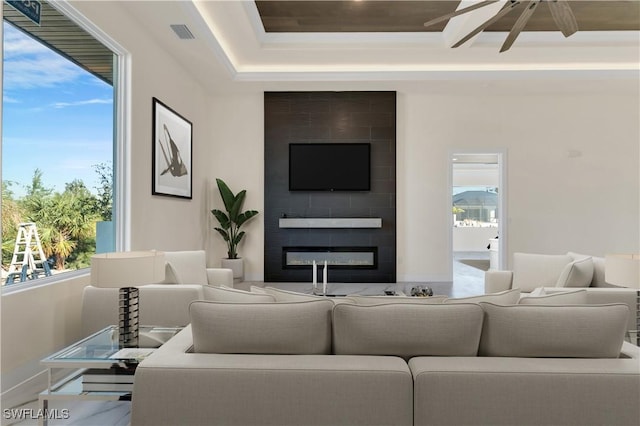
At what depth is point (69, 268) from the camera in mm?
3152

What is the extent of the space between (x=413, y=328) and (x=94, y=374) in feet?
4.70

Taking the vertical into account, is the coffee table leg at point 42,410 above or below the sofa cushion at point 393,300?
below

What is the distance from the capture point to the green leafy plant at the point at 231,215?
21.1 feet

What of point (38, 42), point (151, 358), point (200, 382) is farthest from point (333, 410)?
point (38, 42)

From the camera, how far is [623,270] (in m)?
2.21

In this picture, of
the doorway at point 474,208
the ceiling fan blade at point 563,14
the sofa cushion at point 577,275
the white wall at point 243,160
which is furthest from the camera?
the doorway at point 474,208

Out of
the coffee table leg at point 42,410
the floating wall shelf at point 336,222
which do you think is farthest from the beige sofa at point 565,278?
the coffee table leg at point 42,410

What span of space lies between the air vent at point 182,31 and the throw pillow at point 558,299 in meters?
3.94

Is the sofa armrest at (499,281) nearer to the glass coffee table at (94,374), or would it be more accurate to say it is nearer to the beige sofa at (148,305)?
the beige sofa at (148,305)

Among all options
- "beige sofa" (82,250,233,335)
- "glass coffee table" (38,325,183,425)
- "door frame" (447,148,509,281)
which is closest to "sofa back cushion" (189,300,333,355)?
"glass coffee table" (38,325,183,425)

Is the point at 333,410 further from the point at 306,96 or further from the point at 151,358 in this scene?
the point at 306,96

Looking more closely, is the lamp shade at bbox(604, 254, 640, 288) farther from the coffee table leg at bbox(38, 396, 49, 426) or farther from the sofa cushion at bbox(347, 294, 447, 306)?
the coffee table leg at bbox(38, 396, 49, 426)

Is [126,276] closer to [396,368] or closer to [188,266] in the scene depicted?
[396,368]

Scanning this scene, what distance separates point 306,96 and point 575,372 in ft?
18.6
